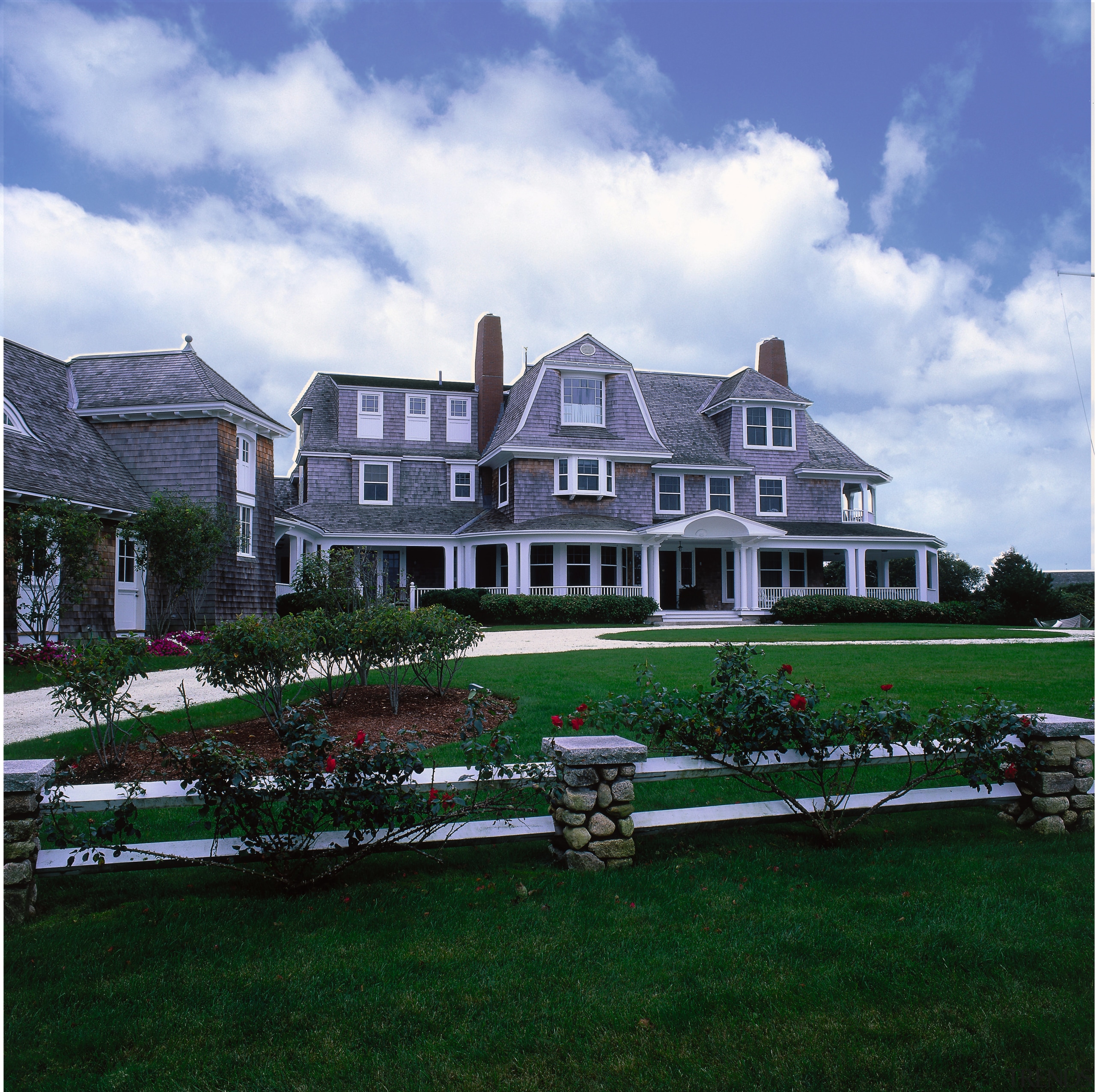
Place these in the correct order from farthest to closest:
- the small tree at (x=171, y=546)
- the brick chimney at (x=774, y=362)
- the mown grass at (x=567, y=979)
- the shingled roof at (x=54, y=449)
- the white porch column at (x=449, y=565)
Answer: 1. the brick chimney at (x=774, y=362)
2. the white porch column at (x=449, y=565)
3. the small tree at (x=171, y=546)
4. the shingled roof at (x=54, y=449)
5. the mown grass at (x=567, y=979)

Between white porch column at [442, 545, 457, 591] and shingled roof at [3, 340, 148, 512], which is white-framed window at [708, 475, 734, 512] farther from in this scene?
shingled roof at [3, 340, 148, 512]

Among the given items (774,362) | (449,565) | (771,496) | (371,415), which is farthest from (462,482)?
(774,362)

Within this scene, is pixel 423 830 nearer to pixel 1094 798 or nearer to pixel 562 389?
pixel 1094 798

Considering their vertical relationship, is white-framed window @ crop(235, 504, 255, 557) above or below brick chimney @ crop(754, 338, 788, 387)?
below

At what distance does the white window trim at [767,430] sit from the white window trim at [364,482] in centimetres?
1291

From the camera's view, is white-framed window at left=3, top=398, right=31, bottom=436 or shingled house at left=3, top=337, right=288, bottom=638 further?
shingled house at left=3, top=337, right=288, bottom=638

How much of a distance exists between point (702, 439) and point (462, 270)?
921 inches

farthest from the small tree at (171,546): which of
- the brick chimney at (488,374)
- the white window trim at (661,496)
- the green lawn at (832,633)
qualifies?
the white window trim at (661,496)

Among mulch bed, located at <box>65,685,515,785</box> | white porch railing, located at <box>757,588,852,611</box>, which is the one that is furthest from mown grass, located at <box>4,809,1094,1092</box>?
white porch railing, located at <box>757,588,852,611</box>

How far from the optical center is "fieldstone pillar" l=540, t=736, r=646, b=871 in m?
4.25

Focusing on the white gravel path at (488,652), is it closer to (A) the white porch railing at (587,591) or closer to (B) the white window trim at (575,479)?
(A) the white porch railing at (587,591)

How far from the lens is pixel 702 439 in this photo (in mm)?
29016

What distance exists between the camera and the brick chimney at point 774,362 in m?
32.2

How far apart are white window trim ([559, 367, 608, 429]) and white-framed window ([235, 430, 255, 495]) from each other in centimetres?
1043
